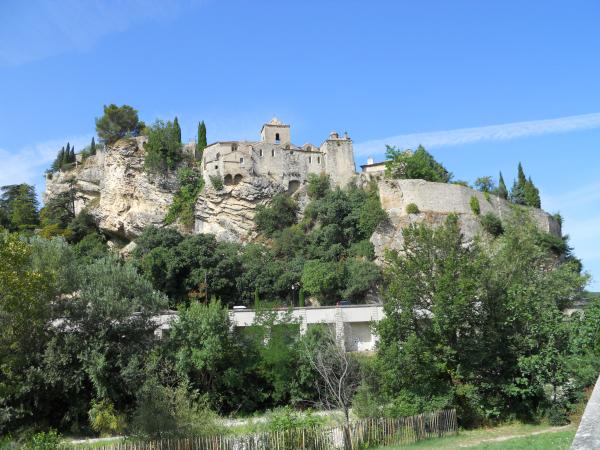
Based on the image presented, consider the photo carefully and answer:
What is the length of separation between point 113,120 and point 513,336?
5292cm

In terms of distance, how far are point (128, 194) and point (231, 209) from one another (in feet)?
36.5

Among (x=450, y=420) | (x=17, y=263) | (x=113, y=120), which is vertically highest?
(x=113, y=120)

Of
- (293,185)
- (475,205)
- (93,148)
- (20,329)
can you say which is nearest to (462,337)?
(20,329)

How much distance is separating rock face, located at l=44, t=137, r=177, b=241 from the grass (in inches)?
1580

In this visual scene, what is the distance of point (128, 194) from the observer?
183 ft

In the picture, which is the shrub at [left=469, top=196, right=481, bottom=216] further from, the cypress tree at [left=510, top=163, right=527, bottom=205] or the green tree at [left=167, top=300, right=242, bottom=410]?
the green tree at [left=167, top=300, right=242, bottom=410]

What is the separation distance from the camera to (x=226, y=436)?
53.2 ft

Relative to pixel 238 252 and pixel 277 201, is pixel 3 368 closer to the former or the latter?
pixel 238 252

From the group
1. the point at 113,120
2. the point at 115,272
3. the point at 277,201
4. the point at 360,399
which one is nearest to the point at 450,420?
the point at 360,399

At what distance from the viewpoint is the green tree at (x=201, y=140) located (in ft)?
198

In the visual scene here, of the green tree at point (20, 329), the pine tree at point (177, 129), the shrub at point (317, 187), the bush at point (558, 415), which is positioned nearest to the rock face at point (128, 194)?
the pine tree at point (177, 129)

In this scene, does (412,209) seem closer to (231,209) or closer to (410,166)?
(410,166)

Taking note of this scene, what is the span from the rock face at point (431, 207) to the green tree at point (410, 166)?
4.39 metres

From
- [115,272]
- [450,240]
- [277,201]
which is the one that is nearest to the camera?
[450,240]
